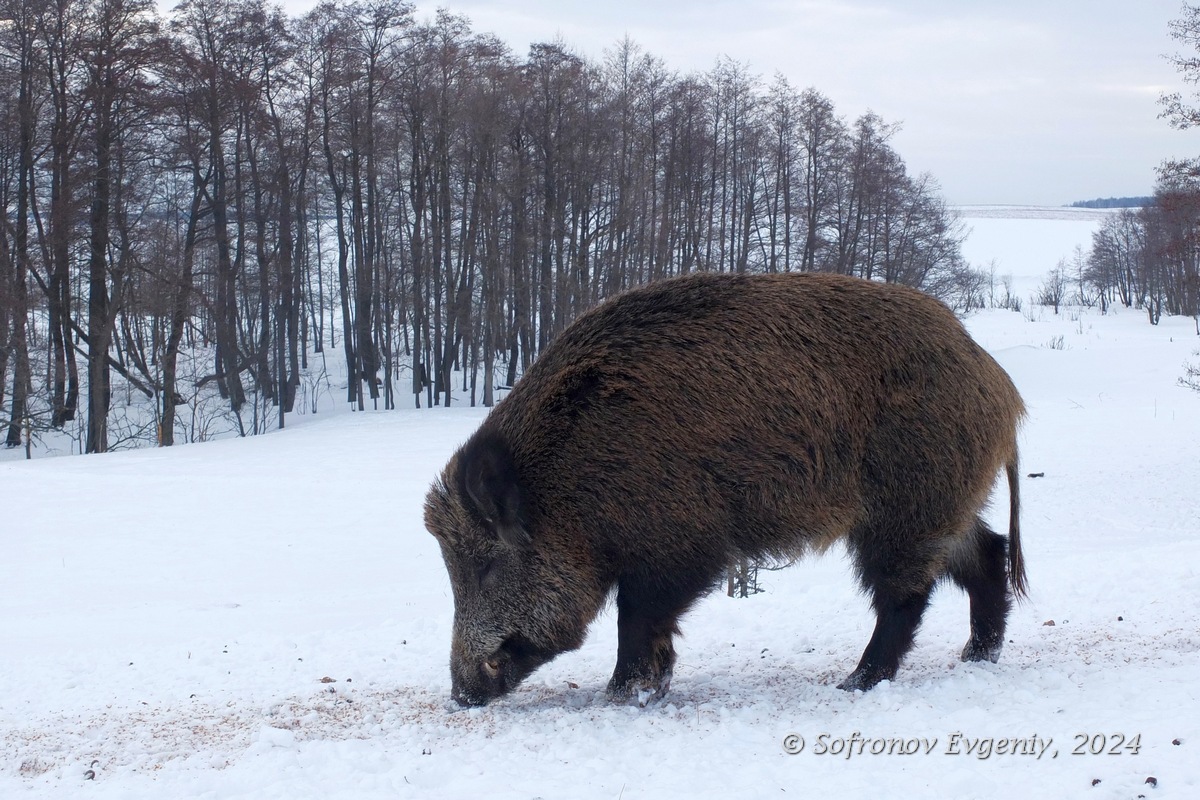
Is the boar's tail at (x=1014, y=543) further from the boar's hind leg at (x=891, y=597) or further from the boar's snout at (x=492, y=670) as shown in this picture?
the boar's snout at (x=492, y=670)

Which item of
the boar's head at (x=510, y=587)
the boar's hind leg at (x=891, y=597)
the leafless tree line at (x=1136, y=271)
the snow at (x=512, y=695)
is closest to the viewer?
the snow at (x=512, y=695)

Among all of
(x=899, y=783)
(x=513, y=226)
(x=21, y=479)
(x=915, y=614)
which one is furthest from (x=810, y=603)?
(x=513, y=226)

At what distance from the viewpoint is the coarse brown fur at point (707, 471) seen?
556 centimetres

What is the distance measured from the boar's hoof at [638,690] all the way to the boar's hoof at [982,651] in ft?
6.32

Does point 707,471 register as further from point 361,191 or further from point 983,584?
point 361,191

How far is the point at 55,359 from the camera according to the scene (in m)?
41.0

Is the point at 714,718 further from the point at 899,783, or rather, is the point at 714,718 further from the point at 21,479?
the point at 21,479

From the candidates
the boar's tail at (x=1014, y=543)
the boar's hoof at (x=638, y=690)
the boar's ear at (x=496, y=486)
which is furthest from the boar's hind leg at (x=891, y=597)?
the boar's ear at (x=496, y=486)

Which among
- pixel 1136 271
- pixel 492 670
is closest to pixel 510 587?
pixel 492 670

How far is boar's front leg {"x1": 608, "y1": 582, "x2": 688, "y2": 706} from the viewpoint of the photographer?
5.69 metres

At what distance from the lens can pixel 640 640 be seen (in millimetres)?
5750

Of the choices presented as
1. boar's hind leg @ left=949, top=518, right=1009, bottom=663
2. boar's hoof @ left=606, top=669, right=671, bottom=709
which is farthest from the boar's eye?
boar's hind leg @ left=949, top=518, right=1009, bottom=663

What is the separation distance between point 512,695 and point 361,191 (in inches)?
1855

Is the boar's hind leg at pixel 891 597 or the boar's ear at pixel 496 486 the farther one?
the boar's hind leg at pixel 891 597
